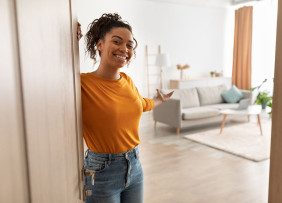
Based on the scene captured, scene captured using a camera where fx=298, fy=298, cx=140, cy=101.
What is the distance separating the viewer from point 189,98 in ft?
19.4

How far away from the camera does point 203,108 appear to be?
5.73 meters

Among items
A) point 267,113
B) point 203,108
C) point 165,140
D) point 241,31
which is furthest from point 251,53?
point 165,140

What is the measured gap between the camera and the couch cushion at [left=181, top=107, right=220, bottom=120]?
523 cm

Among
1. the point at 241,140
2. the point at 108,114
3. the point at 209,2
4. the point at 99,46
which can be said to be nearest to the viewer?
the point at 108,114

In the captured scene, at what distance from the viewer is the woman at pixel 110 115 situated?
3.90 ft

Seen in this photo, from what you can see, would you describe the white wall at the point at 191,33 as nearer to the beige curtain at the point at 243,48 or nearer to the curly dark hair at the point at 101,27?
the beige curtain at the point at 243,48

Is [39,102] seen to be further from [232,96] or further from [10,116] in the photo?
[232,96]

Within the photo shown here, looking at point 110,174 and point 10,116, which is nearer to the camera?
point 10,116

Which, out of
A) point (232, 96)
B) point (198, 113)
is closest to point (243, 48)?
point (232, 96)

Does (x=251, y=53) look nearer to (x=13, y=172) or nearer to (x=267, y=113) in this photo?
(x=267, y=113)

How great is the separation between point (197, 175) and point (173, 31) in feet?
14.5

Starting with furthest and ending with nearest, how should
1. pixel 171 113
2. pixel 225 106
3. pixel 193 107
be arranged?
1. pixel 225 106
2. pixel 193 107
3. pixel 171 113

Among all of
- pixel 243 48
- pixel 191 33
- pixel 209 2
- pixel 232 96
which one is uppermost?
pixel 209 2

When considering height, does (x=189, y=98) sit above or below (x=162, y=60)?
below
